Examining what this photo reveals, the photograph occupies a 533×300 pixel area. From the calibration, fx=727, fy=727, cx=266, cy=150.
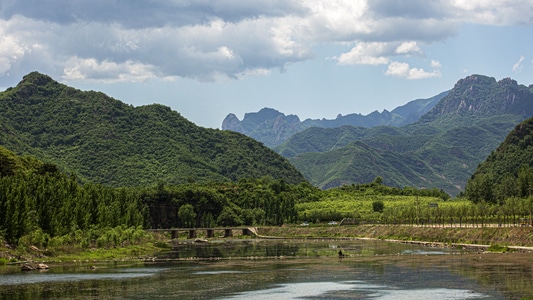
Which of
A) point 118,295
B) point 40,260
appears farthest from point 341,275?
point 40,260

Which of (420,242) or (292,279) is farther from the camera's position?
(420,242)

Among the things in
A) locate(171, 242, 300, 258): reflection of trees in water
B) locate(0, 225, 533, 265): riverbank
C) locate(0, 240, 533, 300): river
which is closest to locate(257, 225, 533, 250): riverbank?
locate(0, 225, 533, 265): riverbank

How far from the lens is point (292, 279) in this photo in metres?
88.5

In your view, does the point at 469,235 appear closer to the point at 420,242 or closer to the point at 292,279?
the point at 420,242

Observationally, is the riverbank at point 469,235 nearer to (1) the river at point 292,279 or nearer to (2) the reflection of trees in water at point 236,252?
(1) the river at point 292,279

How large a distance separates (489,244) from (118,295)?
283 ft

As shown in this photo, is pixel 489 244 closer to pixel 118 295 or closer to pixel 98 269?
pixel 98 269

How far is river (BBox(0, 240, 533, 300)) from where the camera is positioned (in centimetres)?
7162

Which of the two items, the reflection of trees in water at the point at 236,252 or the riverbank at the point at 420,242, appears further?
the reflection of trees in water at the point at 236,252

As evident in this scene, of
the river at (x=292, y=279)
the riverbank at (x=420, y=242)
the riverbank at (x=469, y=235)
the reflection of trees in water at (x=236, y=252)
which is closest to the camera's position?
the river at (x=292, y=279)

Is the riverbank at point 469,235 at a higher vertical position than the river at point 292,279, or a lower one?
higher

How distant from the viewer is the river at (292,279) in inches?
2820

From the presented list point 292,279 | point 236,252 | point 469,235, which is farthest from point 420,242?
point 292,279

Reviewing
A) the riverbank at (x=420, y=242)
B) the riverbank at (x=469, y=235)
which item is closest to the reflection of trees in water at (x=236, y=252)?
the riverbank at (x=420, y=242)
